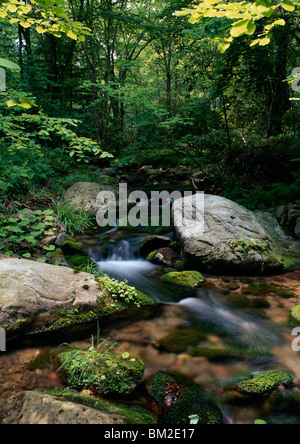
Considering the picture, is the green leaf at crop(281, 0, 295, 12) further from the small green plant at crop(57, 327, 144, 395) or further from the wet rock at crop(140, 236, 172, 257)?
the wet rock at crop(140, 236, 172, 257)

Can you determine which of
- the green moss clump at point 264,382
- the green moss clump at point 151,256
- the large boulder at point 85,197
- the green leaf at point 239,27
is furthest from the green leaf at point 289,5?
the large boulder at point 85,197

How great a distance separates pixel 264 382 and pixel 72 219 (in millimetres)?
5707

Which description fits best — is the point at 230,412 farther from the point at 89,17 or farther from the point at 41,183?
the point at 89,17

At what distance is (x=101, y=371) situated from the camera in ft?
7.19

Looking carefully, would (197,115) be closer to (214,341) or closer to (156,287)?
(156,287)

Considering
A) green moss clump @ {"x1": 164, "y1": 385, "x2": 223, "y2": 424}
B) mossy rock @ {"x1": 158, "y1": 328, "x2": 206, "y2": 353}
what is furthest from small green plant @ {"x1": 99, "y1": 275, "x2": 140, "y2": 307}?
green moss clump @ {"x1": 164, "y1": 385, "x2": 223, "y2": 424}

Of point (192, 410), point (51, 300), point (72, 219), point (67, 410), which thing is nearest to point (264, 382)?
point (192, 410)

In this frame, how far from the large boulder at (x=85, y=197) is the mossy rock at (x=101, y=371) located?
547cm

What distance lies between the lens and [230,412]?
203 centimetres

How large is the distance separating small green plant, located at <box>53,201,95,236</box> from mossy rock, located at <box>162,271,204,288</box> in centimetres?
313

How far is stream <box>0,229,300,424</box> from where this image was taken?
2.14 meters

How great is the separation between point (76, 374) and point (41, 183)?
23.5 ft
